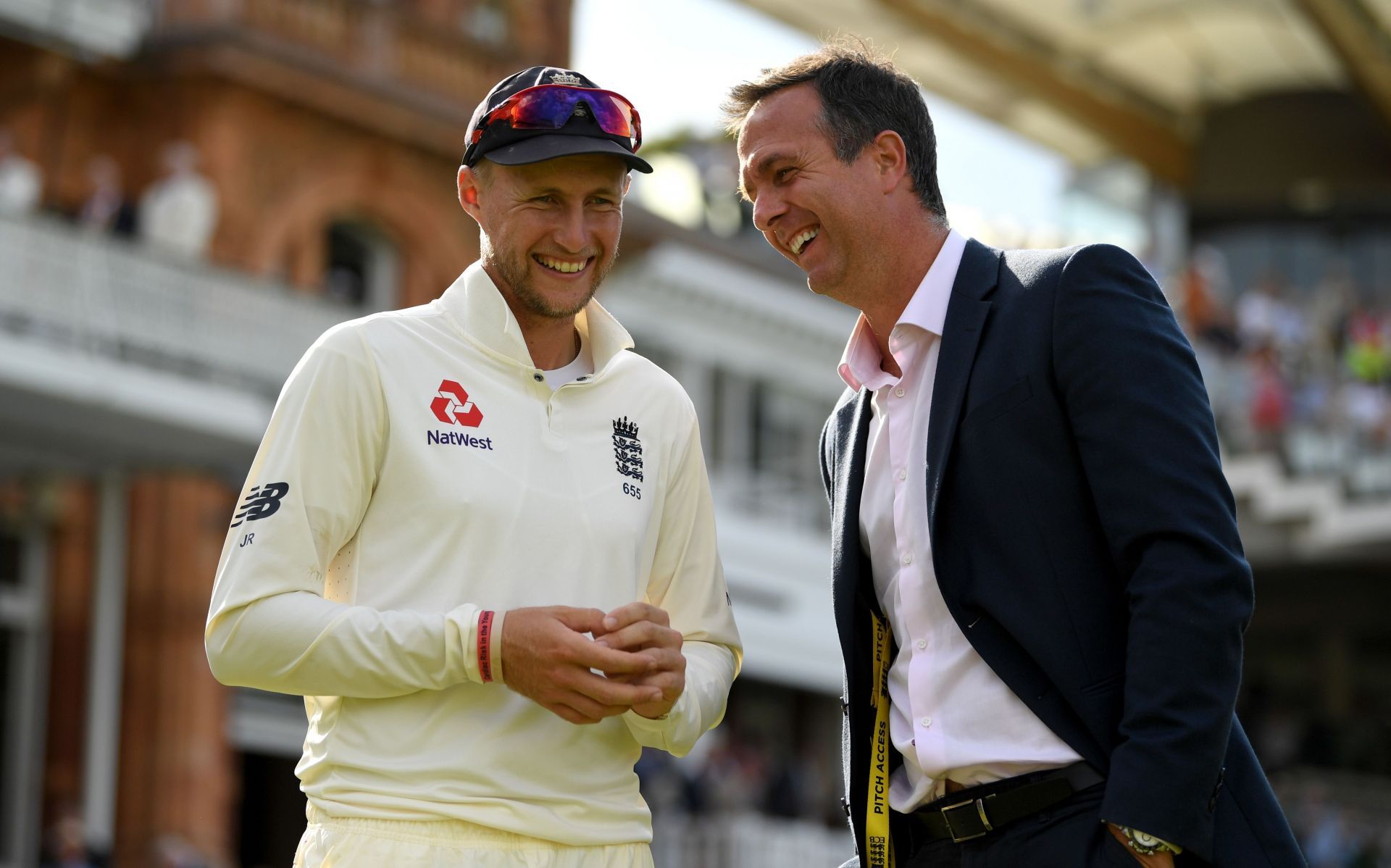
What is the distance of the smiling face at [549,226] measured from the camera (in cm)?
438

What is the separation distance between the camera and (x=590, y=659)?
394 centimetres

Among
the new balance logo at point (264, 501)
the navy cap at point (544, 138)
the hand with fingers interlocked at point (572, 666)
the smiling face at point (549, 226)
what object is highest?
the navy cap at point (544, 138)

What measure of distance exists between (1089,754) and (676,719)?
→ 85 centimetres

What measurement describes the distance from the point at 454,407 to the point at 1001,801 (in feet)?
4.53

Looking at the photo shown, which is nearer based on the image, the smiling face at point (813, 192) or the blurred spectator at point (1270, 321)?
the smiling face at point (813, 192)

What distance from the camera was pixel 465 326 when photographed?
14.5ft

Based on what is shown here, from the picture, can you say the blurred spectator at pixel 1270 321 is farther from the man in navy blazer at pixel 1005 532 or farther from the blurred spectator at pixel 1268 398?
the man in navy blazer at pixel 1005 532

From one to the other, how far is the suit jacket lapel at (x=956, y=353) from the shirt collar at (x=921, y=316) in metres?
0.03

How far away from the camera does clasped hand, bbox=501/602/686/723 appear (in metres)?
3.95

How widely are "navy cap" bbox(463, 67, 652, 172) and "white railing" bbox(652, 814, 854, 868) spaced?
18.0 m

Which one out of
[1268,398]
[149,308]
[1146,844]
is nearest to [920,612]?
[1146,844]

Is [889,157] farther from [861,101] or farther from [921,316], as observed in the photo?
[921,316]

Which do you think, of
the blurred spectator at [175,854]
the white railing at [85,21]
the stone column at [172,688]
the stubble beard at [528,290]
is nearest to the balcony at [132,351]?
the stone column at [172,688]

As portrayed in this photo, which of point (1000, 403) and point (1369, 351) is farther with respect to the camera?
point (1369, 351)
